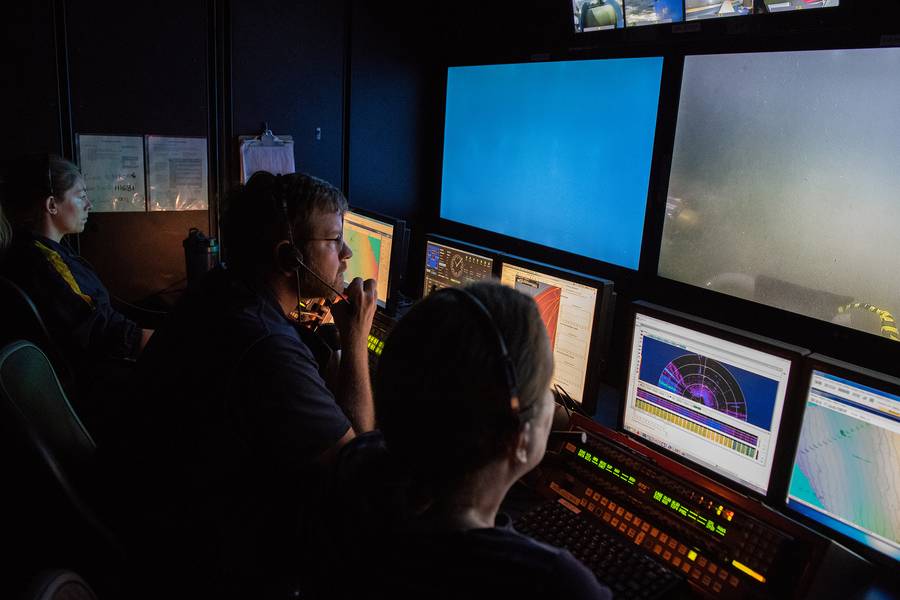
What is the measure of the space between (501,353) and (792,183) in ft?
5.26

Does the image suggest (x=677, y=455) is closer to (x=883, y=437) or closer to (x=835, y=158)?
(x=883, y=437)

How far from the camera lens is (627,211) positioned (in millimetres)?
2426

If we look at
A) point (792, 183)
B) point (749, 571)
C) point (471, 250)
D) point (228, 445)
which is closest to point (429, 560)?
point (228, 445)

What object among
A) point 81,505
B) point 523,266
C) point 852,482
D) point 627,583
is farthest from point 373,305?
point 852,482

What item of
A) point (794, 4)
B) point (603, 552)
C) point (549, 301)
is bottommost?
point (603, 552)

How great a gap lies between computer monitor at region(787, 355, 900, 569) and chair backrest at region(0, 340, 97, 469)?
1.52m

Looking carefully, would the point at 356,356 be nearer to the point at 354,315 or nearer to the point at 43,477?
the point at 354,315

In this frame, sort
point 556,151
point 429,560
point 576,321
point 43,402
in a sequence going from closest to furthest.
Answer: point 429,560
point 43,402
point 576,321
point 556,151

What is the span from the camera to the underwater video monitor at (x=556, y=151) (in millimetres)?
2385

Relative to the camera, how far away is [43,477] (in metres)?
1.28

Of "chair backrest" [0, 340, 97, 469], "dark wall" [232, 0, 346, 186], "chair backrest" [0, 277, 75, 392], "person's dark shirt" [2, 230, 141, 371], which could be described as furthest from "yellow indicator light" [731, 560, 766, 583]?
"dark wall" [232, 0, 346, 186]

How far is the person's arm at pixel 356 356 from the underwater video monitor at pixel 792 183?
108 cm

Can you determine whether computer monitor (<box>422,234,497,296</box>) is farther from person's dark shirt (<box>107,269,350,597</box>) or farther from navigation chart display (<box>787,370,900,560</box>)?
navigation chart display (<box>787,370,900,560</box>)

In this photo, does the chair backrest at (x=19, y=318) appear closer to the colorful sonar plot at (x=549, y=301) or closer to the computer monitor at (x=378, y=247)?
the computer monitor at (x=378, y=247)
